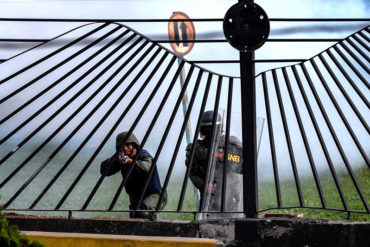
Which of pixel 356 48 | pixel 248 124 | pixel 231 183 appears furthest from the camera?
pixel 231 183

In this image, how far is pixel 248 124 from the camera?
395 centimetres

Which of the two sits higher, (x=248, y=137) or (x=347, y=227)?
(x=248, y=137)

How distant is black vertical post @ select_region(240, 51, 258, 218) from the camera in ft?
12.8

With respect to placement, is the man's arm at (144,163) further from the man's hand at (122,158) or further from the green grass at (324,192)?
the green grass at (324,192)

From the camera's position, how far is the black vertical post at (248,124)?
3895 mm

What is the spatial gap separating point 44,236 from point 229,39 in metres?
1.54

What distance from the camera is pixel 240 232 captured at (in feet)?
12.4

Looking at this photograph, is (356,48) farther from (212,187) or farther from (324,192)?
(324,192)

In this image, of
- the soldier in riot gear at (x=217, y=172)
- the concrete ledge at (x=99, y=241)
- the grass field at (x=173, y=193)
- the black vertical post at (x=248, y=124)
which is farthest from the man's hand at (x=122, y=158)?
the grass field at (x=173, y=193)

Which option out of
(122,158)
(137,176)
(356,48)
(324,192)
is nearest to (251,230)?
(356,48)

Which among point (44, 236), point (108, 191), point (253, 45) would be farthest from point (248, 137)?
point (108, 191)

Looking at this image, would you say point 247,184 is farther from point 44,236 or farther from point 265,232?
point 44,236

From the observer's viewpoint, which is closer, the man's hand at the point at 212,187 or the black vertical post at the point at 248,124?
the black vertical post at the point at 248,124

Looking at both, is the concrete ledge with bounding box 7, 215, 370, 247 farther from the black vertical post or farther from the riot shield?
the riot shield
